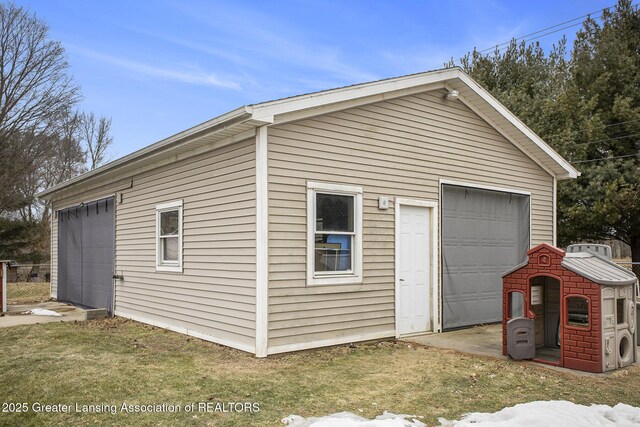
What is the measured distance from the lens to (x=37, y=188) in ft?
90.1

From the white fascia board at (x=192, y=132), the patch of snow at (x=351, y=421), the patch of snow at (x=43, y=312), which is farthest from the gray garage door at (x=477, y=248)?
the patch of snow at (x=43, y=312)

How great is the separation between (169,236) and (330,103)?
387 centimetres

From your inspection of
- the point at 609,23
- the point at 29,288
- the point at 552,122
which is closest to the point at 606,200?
the point at 552,122

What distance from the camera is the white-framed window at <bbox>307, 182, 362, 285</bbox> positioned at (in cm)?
708

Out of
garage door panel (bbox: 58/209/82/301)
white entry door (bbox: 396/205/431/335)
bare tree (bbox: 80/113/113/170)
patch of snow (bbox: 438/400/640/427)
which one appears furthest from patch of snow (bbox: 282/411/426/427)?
bare tree (bbox: 80/113/113/170)

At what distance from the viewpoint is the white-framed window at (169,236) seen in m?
8.71

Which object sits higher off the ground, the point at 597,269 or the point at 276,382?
the point at 597,269

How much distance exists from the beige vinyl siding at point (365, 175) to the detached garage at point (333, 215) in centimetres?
2

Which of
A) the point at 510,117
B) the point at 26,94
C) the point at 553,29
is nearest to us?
the point at 510,117

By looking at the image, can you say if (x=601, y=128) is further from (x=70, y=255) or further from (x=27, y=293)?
(x=27, y=293)

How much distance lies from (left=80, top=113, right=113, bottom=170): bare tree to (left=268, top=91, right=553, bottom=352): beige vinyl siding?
85.8ft

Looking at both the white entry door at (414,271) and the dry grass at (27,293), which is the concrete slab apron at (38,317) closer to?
the dry grass at (27,293)

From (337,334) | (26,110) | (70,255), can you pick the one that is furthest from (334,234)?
(26,110)

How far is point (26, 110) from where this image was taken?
22.3m
